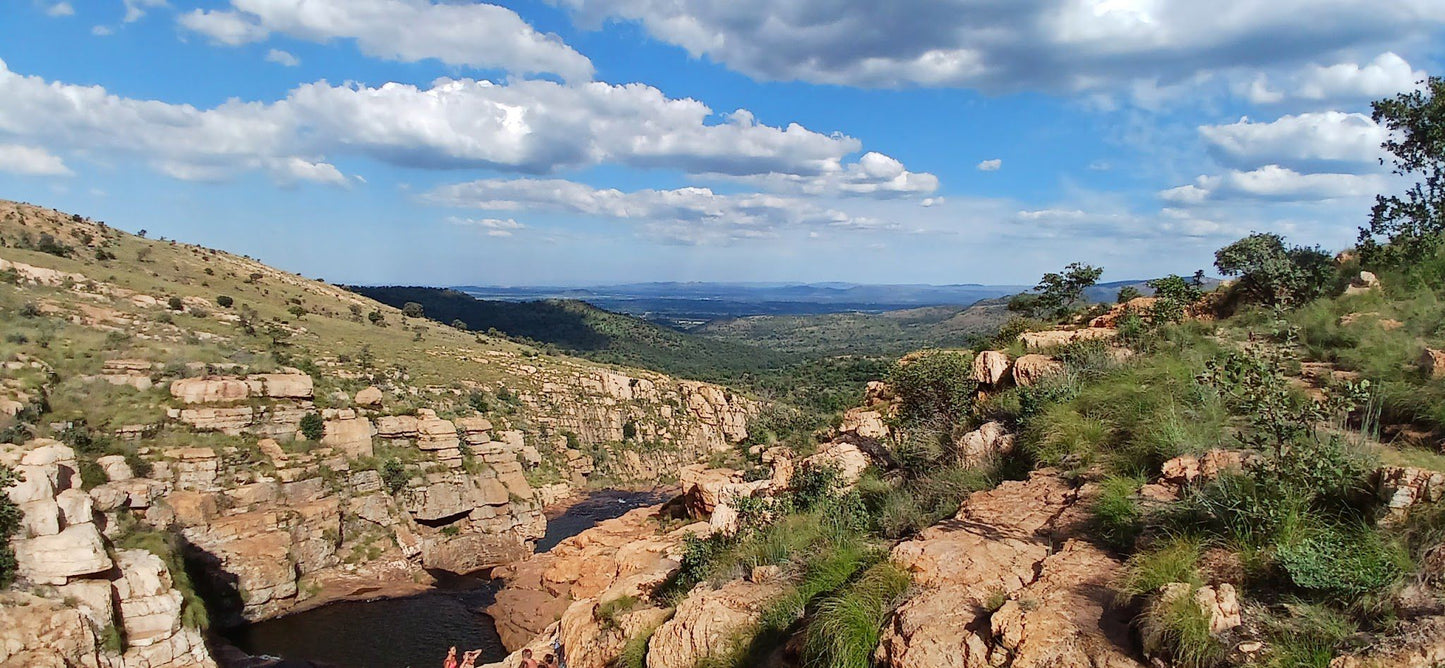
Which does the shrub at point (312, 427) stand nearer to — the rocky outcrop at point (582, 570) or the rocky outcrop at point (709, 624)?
the rocky outcrop at point (582, 570)

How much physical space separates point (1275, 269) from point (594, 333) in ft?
372

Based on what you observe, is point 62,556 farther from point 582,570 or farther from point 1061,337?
point 1061,337

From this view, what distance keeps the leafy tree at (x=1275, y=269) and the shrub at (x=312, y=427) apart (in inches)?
1332

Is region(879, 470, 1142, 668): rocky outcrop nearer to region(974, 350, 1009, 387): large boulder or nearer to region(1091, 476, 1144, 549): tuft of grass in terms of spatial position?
region(1091, 476, 1144, 549): tuft of grass

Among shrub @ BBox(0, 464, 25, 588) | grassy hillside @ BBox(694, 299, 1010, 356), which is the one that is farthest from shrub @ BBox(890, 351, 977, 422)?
grassy hillside @ BBox(694, 299, 1010, 356)

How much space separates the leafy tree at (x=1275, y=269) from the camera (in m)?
11.0

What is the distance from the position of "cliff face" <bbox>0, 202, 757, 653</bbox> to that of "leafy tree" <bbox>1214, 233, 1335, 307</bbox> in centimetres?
2568

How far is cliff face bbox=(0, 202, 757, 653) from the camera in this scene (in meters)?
25.0

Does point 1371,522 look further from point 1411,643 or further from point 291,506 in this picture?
point 291,506

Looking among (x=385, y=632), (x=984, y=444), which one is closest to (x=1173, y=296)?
(x=984, y=444)

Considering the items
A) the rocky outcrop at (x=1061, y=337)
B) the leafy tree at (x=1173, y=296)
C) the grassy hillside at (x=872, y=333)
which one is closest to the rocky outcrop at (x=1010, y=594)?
the rocky outcrop at (x=1061, y=337)

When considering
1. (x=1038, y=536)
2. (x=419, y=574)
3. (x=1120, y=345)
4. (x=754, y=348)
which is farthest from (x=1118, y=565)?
(x=754, y=348)

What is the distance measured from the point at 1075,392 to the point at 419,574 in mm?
29970

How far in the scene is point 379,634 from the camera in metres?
25.7
